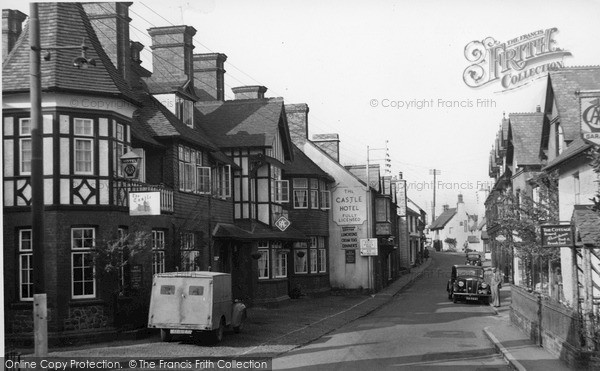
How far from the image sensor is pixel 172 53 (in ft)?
110

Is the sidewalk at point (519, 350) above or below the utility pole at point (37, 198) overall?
below

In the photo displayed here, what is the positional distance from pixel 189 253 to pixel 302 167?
53.3ft

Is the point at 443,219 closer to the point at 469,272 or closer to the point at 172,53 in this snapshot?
the point at 469,272

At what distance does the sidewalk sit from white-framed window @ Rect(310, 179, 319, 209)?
57.3 feet

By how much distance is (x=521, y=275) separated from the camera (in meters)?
43.5

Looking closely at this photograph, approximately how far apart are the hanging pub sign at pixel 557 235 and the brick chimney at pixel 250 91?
27577 mm

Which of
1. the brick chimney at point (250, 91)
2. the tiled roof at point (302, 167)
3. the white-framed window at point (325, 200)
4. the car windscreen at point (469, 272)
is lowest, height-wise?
the car windscreen at point (469, 272)

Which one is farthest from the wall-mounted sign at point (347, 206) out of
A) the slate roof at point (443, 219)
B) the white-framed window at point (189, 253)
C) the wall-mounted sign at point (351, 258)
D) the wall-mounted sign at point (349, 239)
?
the slate roof at point (443, 219)

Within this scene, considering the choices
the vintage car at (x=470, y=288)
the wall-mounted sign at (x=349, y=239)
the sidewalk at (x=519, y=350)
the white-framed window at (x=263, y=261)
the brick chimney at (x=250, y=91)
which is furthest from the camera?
the wall-mounted sign at (x=349, y=239)

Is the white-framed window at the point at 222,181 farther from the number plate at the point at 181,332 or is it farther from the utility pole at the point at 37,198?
the utility pole at the point at 37,198

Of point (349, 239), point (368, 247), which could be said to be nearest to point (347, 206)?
point (349, 239)

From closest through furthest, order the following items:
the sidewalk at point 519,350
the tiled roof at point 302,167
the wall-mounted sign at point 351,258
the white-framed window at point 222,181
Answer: the sidewalk at point 519,350 < the white-framed window at point 222,181 < the tiled roof at point 302,167 < the wall-mounted sign at point 351,258

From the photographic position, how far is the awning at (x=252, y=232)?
104 feet

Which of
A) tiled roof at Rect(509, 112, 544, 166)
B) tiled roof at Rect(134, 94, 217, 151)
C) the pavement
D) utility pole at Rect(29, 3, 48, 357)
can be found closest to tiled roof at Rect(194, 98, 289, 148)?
tiled roof at Rect(134, 94, 217, 151)
